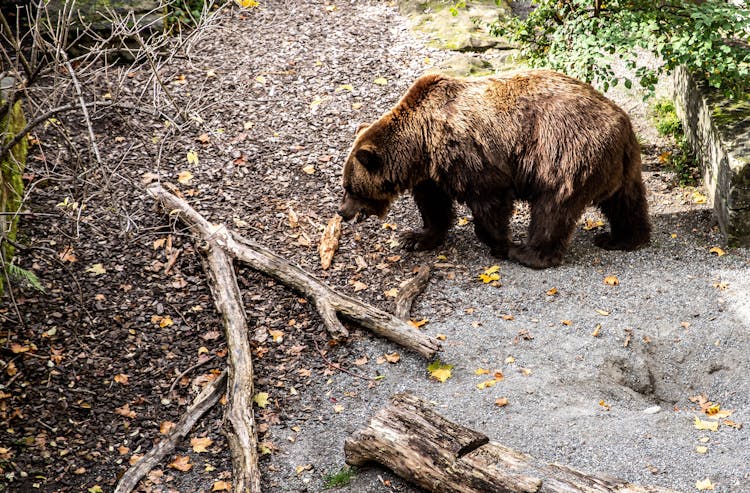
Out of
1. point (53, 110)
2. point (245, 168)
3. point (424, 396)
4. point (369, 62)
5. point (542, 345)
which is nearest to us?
point (53, 110)

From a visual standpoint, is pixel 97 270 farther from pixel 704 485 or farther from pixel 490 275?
pixel 704 485

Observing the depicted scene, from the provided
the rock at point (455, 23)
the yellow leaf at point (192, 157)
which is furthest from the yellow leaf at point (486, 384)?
the rock at point (455, 23)

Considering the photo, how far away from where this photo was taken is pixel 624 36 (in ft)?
25.7

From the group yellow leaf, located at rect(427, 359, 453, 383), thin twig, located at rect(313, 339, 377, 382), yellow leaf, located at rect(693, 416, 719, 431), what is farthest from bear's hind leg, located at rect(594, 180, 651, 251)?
thin twig, located at rect(313, 339, 377, 382)

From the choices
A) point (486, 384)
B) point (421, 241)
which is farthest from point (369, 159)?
point (486, 384)

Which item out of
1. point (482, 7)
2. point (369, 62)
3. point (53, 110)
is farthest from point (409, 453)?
point (482, 7)

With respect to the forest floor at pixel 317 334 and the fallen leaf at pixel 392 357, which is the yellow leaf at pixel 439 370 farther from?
the fallen leaf at pixel 392 357

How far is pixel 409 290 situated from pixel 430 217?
0.98 m

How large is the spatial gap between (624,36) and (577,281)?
2.45m

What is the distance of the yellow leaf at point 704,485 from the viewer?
4898 mm

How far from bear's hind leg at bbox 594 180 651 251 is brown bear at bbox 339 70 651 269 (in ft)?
0.04

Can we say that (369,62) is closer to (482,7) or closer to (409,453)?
(482,7)

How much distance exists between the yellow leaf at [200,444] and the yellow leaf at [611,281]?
12.4 feet

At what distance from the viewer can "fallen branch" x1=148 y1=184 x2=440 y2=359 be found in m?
6.54
